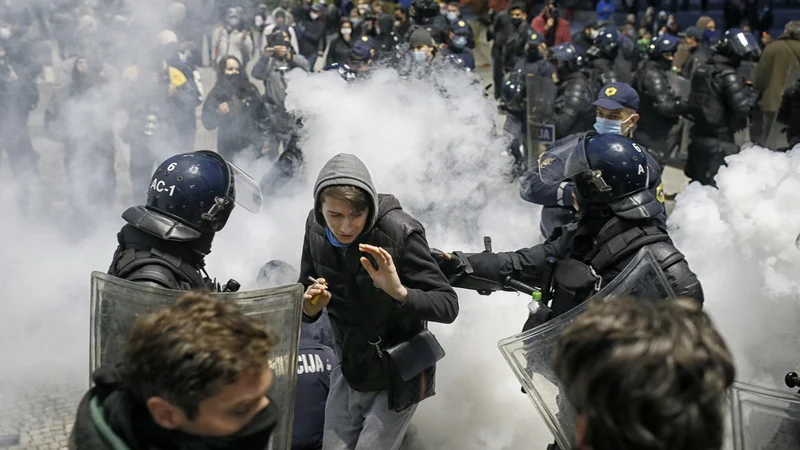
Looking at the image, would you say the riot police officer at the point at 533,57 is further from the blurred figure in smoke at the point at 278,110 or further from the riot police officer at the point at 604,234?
the riot police officer at the point at 604,234

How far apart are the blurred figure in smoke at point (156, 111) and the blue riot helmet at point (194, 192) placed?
462cm

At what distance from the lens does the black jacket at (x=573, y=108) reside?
6652 mm

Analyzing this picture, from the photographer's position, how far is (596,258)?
118 inches

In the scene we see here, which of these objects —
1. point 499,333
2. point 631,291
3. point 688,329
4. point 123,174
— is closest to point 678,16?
point 123,174

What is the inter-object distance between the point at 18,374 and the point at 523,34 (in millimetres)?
8374

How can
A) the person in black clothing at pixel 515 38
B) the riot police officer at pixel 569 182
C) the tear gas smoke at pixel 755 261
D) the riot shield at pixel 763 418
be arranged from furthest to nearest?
the person in black clothing at pixel 515 38 → the riot police officer at pixel 569 182 → the tear gas smoke at pixel 755 261 → the riot shield at pixel 763 418

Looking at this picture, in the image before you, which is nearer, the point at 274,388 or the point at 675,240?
the point at 274,388

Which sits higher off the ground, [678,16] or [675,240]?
[675,240]

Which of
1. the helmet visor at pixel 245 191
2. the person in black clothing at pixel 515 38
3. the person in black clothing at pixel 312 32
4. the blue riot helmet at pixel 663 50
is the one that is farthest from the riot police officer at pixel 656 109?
the person in black clothing at pixel 312 32

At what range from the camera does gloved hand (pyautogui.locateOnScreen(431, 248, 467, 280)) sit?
338 cm

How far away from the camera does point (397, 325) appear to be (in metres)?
2.78

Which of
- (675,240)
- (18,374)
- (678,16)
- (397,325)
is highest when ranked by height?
(397,325)

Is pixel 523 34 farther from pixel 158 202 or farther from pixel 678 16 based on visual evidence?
pixel 158 202

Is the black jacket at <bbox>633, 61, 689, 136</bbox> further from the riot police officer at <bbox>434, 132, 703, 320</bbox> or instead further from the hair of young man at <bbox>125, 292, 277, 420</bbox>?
the hair of young man at <bbox>125, 292, 277, 420</bbox>
